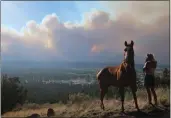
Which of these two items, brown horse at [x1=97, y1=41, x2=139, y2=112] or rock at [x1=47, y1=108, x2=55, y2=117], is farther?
rock at [x1=47, y1=108, x2=55, y2=117]

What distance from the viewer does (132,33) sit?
3.11 metres

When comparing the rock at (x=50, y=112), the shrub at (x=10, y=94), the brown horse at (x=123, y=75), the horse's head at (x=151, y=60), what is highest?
the horse's head at (x=151, y=60)

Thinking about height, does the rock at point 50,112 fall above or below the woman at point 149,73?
below

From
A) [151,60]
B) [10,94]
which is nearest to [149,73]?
[151,60]

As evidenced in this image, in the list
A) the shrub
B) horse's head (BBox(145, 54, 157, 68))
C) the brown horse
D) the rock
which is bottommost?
the rock

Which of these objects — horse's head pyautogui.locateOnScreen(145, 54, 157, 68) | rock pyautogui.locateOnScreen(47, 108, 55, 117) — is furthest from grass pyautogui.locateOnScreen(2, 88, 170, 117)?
horse's head pyautogui.locateOnScreen(145, 54, 157, 68)

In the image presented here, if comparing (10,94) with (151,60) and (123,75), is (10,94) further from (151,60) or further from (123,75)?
(151,60)

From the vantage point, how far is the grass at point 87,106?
308 cm

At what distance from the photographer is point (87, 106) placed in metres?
3.13

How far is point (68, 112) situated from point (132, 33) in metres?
0.87

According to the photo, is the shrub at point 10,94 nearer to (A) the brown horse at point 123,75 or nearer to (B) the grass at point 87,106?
(B) the grass at point 87,106

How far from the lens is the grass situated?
10.1 ft

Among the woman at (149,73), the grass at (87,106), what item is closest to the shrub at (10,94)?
the grass at (87,106)

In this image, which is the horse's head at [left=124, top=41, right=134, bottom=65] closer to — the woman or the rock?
the woman
